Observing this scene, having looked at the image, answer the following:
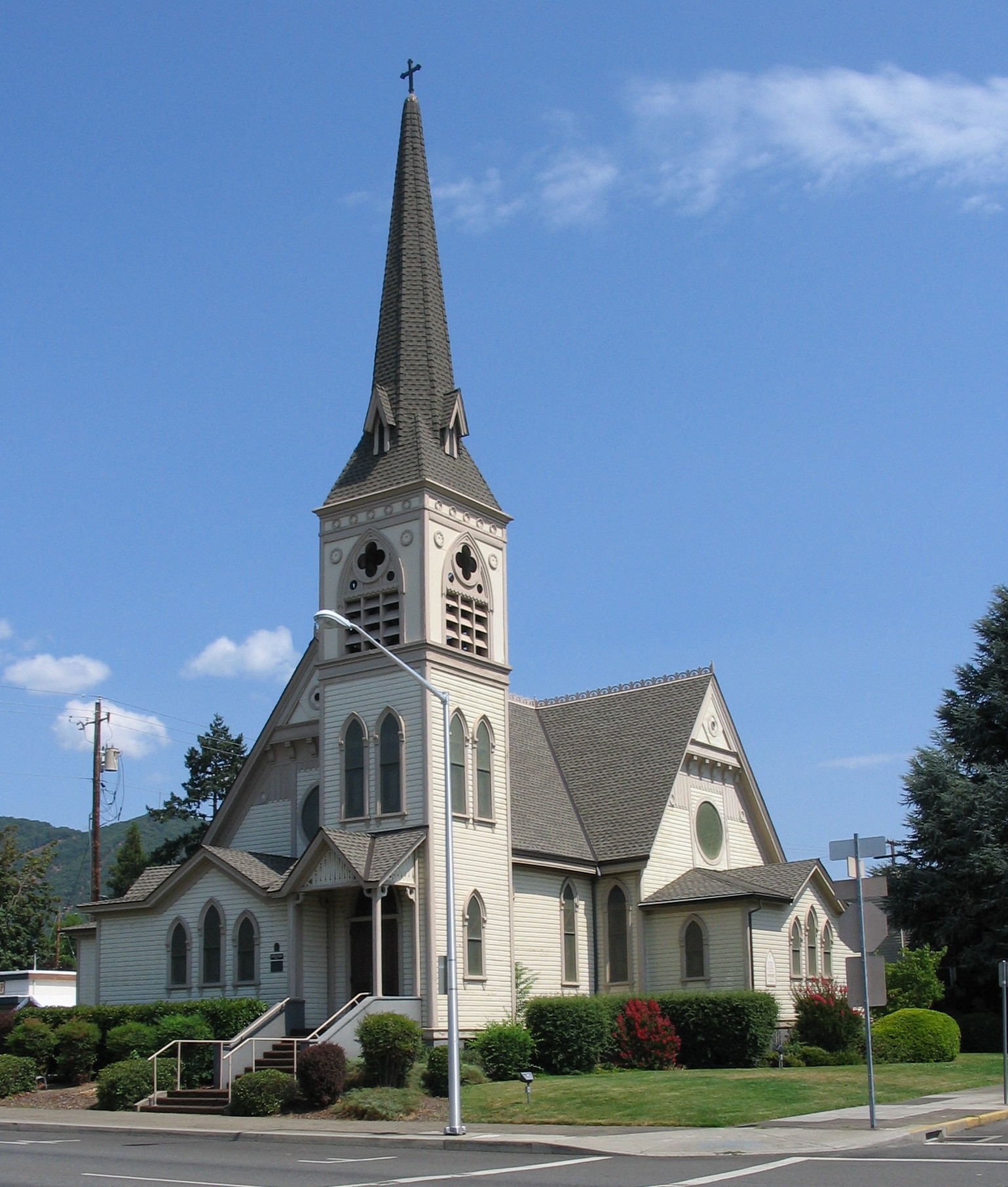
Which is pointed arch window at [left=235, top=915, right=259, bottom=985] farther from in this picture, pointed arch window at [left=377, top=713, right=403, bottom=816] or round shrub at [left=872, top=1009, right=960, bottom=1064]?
round shrub at [left=872, top=1009, right=960, bottom=1064]

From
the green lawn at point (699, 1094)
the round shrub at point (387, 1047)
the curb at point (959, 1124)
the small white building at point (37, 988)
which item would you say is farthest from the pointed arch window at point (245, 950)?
the small white building at point (37, 988)

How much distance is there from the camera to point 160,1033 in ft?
96.4

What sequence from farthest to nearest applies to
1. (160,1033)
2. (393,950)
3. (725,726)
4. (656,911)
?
(725,726) < (656,911) < (393,950) < (160,1033)

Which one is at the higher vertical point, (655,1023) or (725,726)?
(725,726)

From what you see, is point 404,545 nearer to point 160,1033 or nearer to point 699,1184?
point 160,1033

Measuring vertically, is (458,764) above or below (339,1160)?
above

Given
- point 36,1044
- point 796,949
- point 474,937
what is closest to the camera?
point 36,1044

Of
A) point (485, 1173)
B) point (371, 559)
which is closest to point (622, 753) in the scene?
point (371, 559)

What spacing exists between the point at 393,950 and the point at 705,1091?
8799 millimetres

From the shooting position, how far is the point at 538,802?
38438 millimetres

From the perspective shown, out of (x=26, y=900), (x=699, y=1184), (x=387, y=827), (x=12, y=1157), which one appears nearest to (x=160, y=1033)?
(x=387, y=827)

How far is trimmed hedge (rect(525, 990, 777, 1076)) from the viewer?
105 ft

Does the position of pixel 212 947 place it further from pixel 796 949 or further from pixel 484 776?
pixel 796 949

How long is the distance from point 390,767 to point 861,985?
48.8ft
